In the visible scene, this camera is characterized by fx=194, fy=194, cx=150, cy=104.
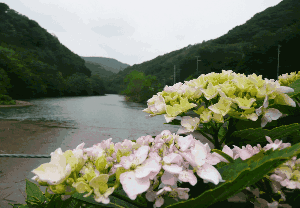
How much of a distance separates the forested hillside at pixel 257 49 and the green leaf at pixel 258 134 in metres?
33.0

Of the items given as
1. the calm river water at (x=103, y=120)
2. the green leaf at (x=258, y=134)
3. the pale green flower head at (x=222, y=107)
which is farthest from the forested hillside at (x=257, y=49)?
the pale green flower head at (x=222, y=107)

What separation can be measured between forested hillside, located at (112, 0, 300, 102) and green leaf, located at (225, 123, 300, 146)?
32962 mm

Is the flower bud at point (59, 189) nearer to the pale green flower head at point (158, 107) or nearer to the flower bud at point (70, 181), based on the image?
the flower bud at point (70, 181)

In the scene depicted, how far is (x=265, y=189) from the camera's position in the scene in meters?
0.65

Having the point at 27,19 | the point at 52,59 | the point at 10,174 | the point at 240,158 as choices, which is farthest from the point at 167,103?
the point at 27,19

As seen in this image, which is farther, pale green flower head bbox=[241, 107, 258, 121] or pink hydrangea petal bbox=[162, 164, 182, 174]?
pale green flower head bbox=[241, 107, 258, 121]

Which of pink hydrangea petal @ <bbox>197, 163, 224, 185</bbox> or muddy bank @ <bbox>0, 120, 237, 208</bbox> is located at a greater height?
pink hydrangea petal @ <bbox>197, 163, 224, 185</bbox>

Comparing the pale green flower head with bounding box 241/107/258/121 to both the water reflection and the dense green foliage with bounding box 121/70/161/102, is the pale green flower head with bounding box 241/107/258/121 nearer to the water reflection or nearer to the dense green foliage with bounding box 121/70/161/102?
the water reflection

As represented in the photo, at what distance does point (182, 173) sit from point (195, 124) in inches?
17.7

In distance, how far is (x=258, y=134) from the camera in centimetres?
89

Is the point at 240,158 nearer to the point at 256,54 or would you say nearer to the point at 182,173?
the point at 182,173

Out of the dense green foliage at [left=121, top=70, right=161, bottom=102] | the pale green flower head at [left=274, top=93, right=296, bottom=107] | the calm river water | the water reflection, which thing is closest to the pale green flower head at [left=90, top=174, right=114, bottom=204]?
the pale green flower head at [left=274, top=93, right=296, bottom=107]

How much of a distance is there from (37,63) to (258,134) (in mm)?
64839

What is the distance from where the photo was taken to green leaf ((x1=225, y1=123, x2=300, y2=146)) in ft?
2.58
